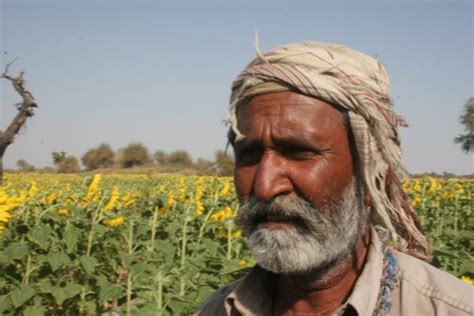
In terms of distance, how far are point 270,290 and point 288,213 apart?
31cm

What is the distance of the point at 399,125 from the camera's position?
201cm

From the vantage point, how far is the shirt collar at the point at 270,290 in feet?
5.60

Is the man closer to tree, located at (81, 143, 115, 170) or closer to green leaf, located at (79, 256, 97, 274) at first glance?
green leaf, located at (79, 256, 97, 274)

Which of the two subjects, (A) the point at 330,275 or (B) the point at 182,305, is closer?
(A) the point at 330,275

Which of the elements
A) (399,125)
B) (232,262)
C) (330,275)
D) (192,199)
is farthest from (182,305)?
(192,199)

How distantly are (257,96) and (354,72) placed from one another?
29 centimetres

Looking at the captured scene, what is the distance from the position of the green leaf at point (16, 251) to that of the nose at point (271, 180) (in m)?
3.11

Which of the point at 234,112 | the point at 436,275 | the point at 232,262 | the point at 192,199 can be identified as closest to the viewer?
the point at 436,275

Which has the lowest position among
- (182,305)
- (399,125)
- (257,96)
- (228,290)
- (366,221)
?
(182,305)

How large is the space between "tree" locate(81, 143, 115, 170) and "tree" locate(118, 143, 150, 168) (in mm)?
821

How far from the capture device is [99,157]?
2026 inches

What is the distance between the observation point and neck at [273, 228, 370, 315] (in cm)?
184

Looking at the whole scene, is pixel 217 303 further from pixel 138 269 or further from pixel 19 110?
pixel 19 110

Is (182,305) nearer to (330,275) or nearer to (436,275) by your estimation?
(330,275)
